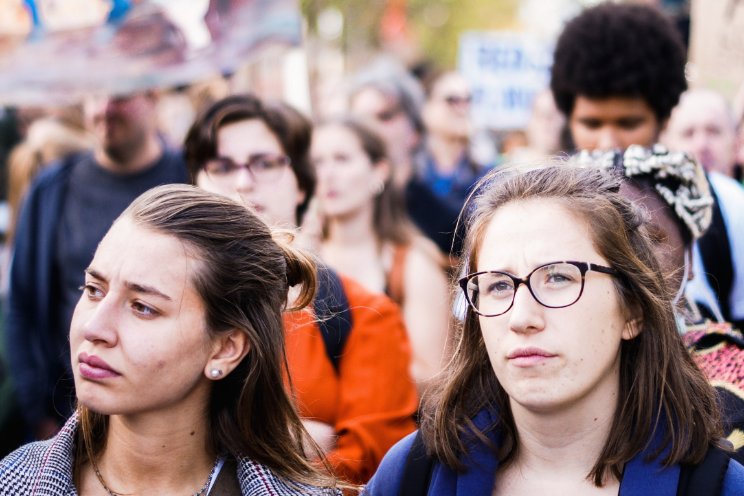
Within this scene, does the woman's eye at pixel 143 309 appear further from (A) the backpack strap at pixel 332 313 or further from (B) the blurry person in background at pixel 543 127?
(B) the blurry person in background at pixel 543 127

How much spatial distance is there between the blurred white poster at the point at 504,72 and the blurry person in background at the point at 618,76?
6740 millimetres

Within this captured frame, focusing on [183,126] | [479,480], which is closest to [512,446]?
[479,480]

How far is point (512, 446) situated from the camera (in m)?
2.85

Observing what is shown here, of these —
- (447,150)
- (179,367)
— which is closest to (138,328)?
(179,367)

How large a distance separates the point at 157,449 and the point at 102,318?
40 cm

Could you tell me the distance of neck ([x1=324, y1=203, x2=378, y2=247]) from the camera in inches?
223

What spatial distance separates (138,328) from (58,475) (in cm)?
42

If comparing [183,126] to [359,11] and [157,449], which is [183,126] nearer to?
[157,449]

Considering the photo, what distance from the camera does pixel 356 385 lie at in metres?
3.67

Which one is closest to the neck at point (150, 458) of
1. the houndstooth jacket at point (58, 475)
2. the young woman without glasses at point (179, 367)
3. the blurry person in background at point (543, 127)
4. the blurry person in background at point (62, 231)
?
the young woman without glasses at point (179, 367)

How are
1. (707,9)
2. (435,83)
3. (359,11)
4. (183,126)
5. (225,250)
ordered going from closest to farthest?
(225,250)
(707,9)
(435,83)
(183,126)
(359,11)

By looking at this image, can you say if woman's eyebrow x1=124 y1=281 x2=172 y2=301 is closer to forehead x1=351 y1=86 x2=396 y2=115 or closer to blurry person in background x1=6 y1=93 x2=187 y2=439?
blurry person in background x1=6 y1=93 x2=187 y2=439

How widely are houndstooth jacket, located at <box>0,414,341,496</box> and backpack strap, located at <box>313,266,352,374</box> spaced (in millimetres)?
707

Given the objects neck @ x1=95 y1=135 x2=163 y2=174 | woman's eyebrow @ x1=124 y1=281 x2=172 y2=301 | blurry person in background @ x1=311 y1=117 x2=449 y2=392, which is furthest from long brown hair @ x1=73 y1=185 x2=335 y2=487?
neck @ x1=95 y1=135 x2=163 y2=174
